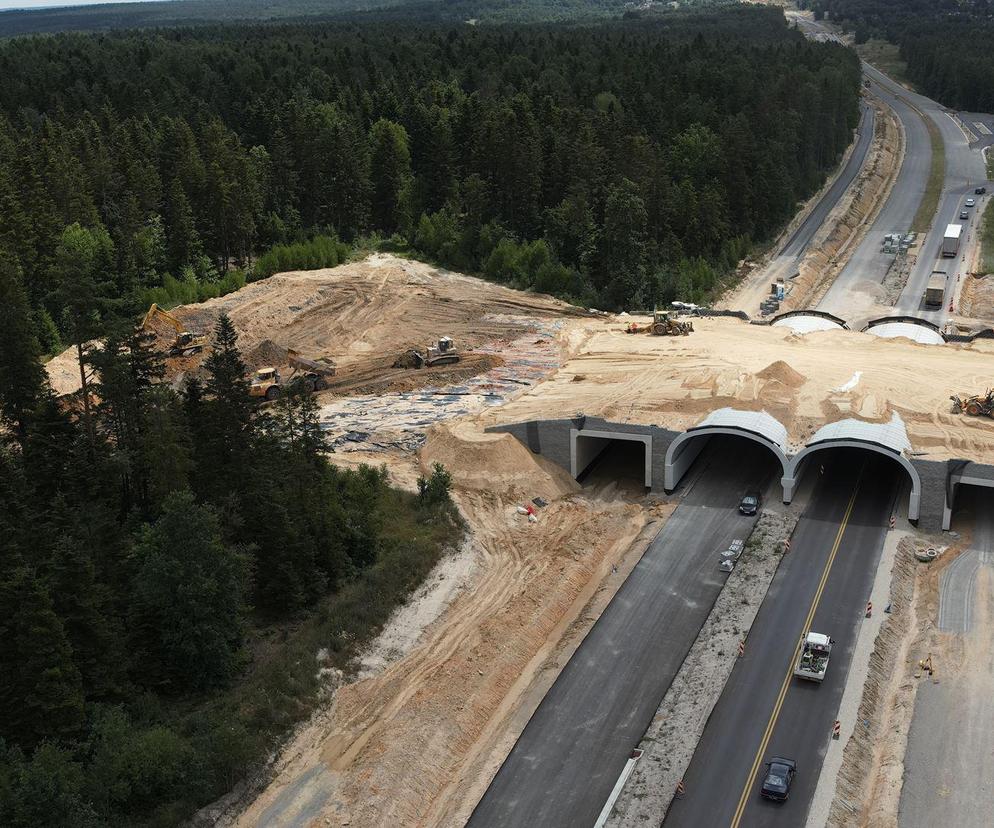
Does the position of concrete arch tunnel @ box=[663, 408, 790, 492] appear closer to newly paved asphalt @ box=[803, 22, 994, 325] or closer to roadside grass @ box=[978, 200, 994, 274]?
newly paved asphalt @ box=[803, 22, 994, 325]

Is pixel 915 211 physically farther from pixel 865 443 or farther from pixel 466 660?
pixel 466 660

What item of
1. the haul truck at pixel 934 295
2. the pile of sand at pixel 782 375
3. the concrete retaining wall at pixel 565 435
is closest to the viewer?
the concrete retaining wall at pixel 565 435

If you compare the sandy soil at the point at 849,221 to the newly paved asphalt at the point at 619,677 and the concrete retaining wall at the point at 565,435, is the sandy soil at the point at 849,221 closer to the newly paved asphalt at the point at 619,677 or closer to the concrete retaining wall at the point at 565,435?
the concrete retaining wall at the point at 565,435

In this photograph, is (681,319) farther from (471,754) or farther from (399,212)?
(471,754)

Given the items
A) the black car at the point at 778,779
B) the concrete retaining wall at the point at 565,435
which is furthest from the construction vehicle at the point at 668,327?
the black car at the point at 778,779

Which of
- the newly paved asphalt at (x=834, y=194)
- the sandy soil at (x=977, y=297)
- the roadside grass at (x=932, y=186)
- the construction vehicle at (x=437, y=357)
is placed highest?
the construction vehicle at (x=437, y=357)
